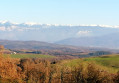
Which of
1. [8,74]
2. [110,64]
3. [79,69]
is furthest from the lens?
[110,64]

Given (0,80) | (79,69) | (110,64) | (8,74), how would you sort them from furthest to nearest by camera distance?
(110,64), (79,69), (8,74), (0,80)

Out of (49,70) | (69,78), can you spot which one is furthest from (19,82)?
(49,70)

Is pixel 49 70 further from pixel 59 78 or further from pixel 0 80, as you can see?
pixel 0 80

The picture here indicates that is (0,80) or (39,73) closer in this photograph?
(0,80)

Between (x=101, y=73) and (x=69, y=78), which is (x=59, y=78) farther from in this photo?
(x=101, y=73)

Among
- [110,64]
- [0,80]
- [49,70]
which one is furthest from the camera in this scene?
[110,64]

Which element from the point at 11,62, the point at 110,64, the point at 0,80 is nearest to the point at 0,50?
the point at 11,62

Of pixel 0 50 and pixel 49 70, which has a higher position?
pixel 0 50

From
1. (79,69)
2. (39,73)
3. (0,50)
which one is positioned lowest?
(39,73)

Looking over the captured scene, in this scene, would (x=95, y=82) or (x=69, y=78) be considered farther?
(x=69, y=78)

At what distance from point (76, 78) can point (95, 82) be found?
20.5 feet

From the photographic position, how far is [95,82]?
6391 cm

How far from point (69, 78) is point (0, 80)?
2188 cm

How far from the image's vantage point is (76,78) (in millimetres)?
67812
